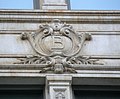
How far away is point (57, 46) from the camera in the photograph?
728 inches

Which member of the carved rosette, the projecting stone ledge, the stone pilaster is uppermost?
the projecting stone ledge

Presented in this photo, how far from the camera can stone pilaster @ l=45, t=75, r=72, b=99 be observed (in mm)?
17625

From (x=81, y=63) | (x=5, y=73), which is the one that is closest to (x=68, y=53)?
(x=81, y=63)

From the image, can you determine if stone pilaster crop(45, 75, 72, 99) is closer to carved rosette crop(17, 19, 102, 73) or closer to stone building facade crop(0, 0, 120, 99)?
stone building facade crop(0, 0, 120, 99)

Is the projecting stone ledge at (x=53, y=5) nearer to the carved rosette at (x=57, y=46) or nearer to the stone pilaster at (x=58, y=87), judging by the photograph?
the carved rosette at (x=57, y=46)

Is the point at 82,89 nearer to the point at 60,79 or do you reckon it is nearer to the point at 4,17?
the point at 60,79

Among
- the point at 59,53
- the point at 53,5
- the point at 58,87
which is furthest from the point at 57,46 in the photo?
the point at 53,5

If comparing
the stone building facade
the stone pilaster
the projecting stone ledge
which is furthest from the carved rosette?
the projecting stone ledge

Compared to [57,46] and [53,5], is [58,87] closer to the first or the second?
[57,46]

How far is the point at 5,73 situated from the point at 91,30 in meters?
2.74

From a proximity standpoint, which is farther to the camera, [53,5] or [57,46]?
[53,5]

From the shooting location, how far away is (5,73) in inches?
703

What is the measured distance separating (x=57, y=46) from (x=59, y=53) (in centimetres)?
27

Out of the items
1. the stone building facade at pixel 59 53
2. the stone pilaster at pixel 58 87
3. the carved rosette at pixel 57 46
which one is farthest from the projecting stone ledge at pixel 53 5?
the stone pilaster at pixel 58 87
